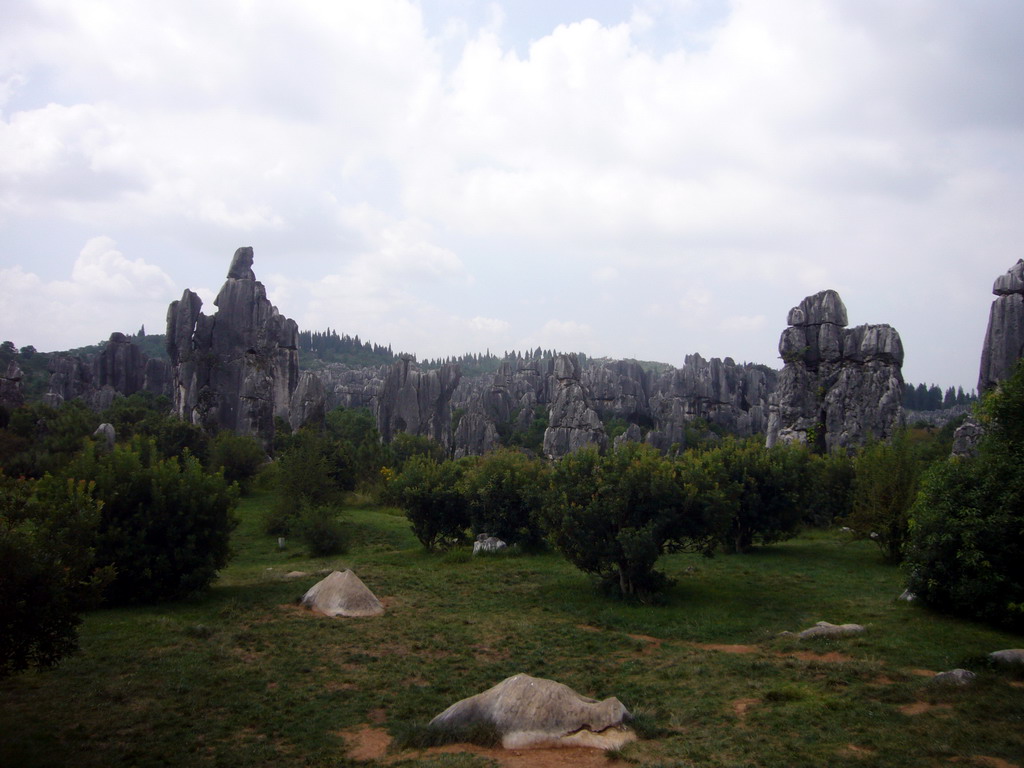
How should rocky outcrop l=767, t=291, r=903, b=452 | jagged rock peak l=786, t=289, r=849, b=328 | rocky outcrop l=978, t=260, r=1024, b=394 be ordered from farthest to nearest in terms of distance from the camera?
1. jagged rock peak l=786, t=289, r=849, b=328
2. rocky outcrop l=767, t=291, r=903, b=452
3. rocky outcrop l=978, t=260, r=1024, b=394

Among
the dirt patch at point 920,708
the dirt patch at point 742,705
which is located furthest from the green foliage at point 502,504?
the dirt patch at point 920,708

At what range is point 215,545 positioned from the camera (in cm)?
1936

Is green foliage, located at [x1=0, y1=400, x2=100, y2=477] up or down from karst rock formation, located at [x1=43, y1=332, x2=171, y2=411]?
down

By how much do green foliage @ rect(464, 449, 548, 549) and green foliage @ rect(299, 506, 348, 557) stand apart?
5.78 m

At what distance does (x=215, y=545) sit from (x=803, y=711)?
52.6 ft

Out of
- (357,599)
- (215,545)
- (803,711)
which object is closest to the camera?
(803,711)

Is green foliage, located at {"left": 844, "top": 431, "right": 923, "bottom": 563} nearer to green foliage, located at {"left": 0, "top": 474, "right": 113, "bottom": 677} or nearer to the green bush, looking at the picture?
the green bush

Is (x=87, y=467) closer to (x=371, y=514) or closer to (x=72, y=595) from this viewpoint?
(x=72, y=595)

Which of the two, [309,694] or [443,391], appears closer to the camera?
[309,694]

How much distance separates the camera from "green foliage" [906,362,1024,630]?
47.4 feet

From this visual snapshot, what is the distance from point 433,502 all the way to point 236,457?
22.1 meters

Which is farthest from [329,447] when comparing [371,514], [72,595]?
[72,595]

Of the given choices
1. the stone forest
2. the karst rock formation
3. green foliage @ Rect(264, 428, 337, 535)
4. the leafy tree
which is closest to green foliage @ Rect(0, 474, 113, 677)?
the stone forest

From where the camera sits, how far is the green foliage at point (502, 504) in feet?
91.7
